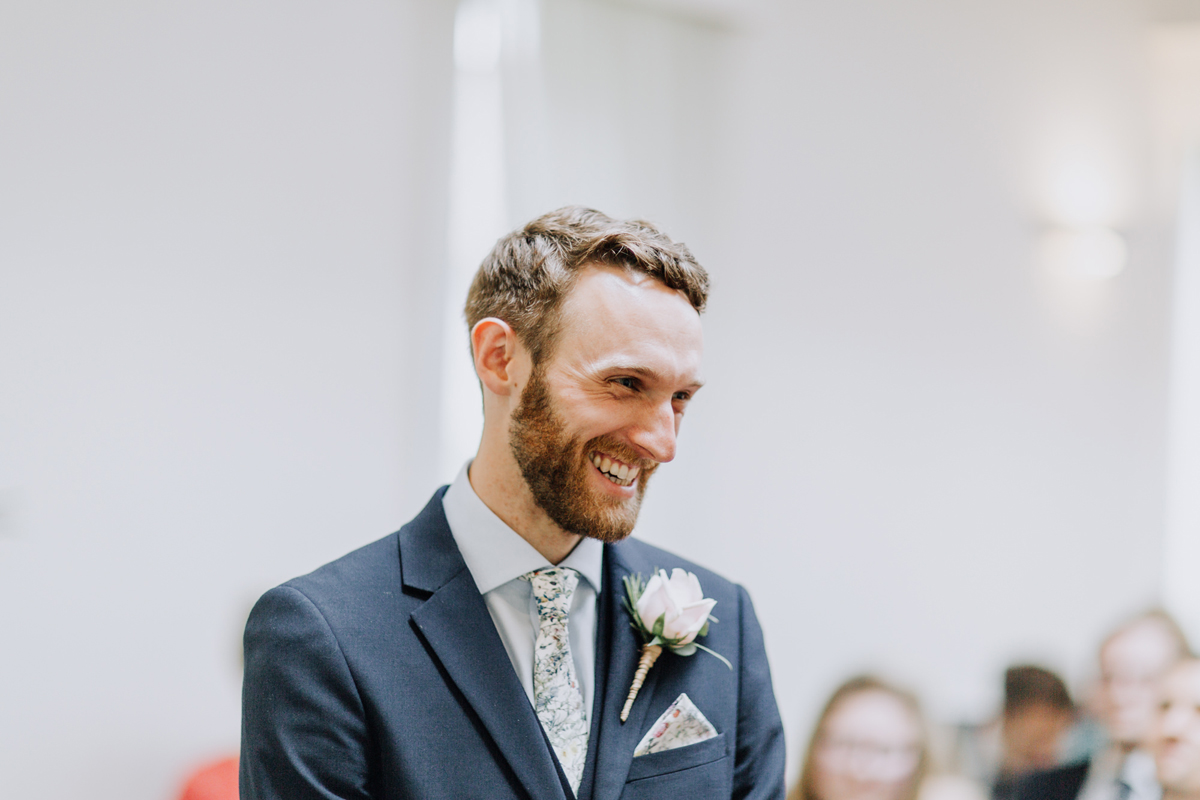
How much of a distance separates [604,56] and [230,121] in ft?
3.88

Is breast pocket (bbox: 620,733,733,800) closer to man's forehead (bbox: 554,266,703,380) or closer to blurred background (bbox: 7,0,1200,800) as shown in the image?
man's forehead (bbox: 554,266,703,380)

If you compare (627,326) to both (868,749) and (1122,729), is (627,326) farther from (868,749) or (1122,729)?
(1122,729)

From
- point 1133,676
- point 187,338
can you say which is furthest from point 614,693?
point 1133,676

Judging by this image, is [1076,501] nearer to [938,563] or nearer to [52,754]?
[938,563]

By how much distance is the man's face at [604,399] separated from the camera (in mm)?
1335

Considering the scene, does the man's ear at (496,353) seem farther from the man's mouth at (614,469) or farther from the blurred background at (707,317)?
the blurred background at (707,317)

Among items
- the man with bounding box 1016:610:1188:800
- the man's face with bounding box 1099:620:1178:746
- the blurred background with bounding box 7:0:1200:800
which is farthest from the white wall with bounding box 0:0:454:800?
the man's face with bounding box 1099:620:1178:746

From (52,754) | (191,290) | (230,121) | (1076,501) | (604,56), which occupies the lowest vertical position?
(52,754)

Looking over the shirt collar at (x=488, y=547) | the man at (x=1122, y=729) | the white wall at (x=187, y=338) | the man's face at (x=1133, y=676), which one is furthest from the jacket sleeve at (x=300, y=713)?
the man's face at (x=1133, y=676)

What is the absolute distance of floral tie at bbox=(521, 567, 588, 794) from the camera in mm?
1327

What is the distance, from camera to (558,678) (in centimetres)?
136

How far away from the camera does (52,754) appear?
8.13ft

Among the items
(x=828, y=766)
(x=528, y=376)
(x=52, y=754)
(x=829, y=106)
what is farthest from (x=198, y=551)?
(x=829, y=106)

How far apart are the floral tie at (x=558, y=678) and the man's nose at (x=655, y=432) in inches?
8.2
